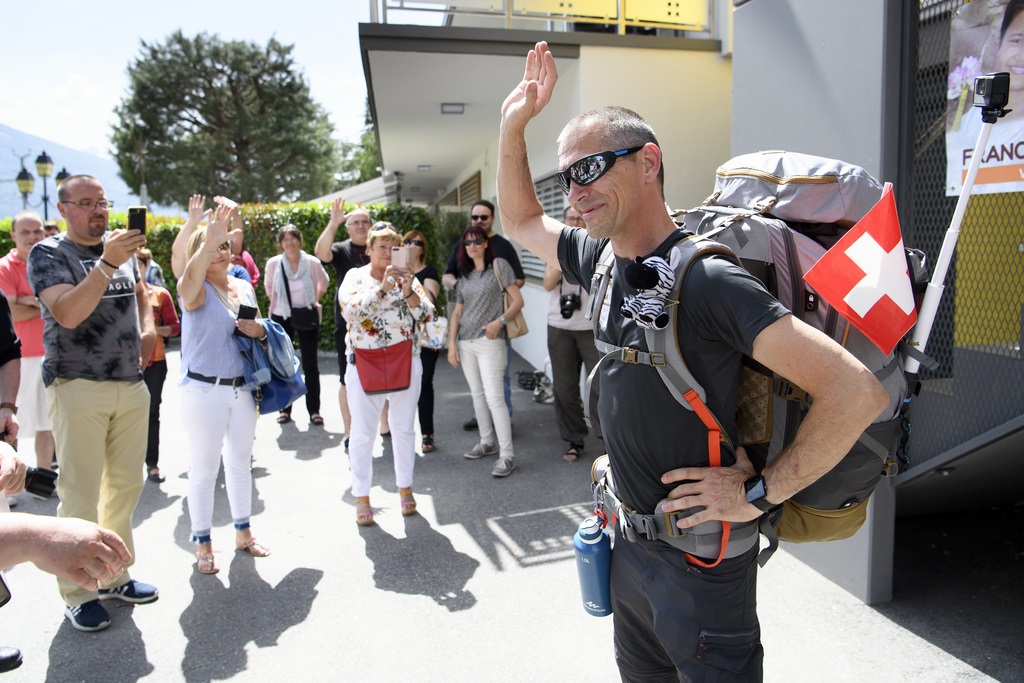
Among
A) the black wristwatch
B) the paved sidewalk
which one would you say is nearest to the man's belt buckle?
the black wristwatch

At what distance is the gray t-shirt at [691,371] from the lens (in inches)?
60.7

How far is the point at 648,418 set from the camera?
175 centimetres

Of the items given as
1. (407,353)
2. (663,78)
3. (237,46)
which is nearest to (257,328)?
(407,353)

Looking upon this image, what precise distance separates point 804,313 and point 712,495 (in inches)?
21.0

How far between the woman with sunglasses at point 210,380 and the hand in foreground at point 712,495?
125 inches

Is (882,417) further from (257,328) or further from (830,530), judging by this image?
(257,328)

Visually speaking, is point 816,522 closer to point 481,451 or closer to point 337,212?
point 481,451

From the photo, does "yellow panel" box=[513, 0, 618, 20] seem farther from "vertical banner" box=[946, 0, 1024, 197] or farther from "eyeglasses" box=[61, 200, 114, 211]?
A: "eyeglasses" box=[61, 200, 114, 211]

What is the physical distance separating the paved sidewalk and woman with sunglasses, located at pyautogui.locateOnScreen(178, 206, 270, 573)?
0.50 meters

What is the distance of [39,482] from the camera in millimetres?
2410

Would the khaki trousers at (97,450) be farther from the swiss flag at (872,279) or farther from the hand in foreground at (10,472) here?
the swiss flag at (872,279)

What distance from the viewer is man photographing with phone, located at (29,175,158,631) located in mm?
3588

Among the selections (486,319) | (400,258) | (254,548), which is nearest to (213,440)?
(254,548)

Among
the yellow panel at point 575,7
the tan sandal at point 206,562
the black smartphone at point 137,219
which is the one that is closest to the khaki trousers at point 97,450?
the tan sandal at point 206,562
